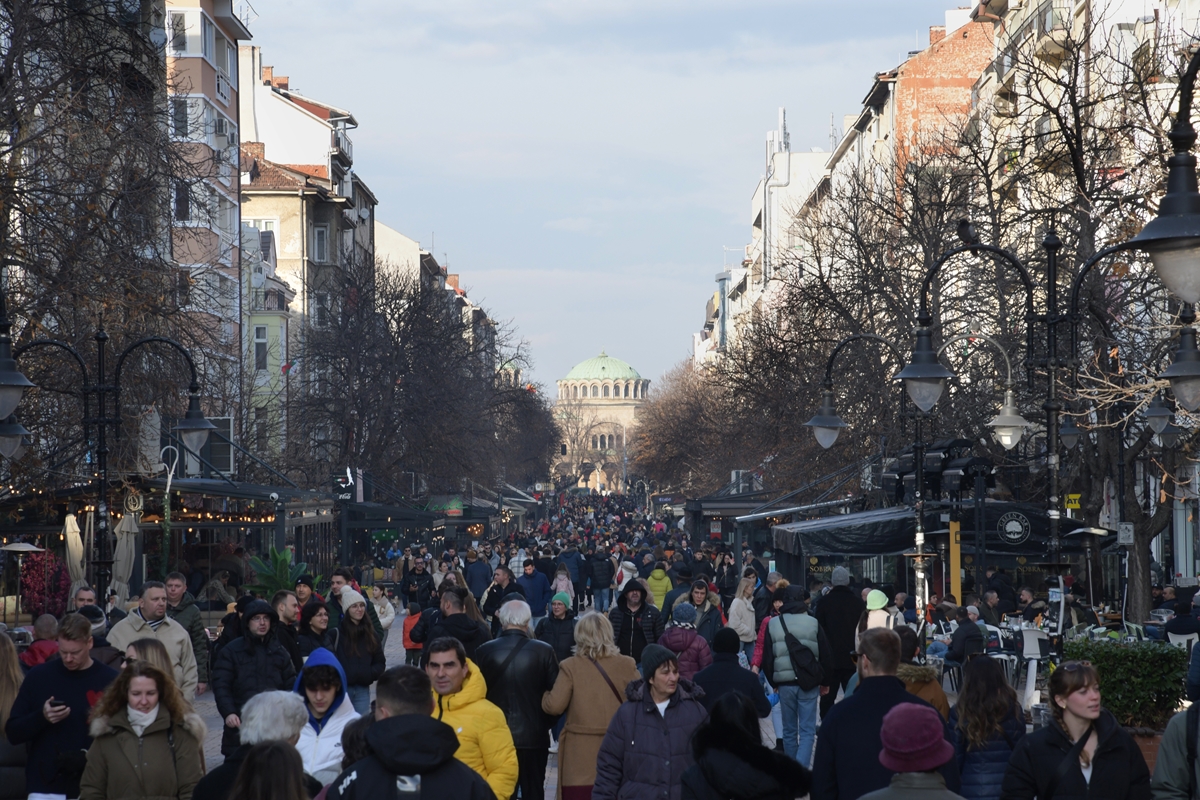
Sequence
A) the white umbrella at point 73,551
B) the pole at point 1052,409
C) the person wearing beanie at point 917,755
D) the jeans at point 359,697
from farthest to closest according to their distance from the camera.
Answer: the white umbrella at point 73,551 < the pole at point 1052,409 < the jeans at point 359,697 < the person wearing beanie at point 917,755

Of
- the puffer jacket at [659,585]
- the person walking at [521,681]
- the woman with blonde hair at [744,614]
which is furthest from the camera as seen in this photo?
the puffer jacket at [659,585]

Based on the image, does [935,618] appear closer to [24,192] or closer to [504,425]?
[24,192]

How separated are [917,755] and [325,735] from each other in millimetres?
3034

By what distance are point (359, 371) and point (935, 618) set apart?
1228 inches

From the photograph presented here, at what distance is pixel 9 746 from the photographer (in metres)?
8.49

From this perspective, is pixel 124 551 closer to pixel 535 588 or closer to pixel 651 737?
pixel 535 588

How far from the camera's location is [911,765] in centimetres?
556

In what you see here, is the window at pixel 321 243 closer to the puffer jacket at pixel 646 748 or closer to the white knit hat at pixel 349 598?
the white knit hat at pixel 349 598

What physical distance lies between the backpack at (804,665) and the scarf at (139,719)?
6.86 metres

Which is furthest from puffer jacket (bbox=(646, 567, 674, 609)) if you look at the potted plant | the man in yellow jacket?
the man in yellow jacket

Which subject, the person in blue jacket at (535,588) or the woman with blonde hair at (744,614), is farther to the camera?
the person in blue jacket at (535,588)

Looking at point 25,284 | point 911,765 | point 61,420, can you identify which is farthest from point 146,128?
point 911,765

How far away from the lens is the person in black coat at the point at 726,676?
30.8 ft

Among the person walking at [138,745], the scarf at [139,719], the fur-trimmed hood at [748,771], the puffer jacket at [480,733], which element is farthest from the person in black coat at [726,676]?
the scarf at [139,719]
